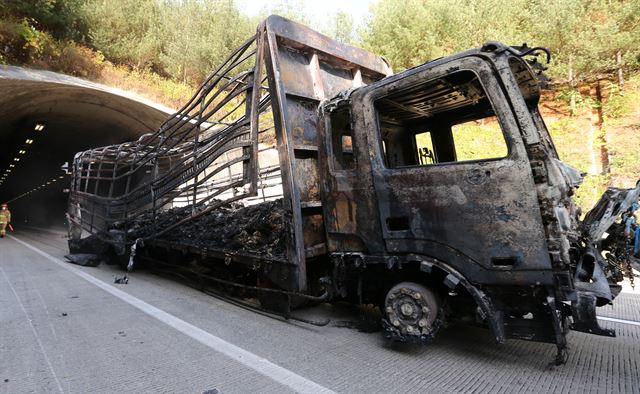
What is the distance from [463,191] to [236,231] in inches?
131

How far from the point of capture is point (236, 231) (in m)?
4.93

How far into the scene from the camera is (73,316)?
3.87 m

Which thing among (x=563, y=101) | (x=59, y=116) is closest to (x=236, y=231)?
(x=59, y=116)

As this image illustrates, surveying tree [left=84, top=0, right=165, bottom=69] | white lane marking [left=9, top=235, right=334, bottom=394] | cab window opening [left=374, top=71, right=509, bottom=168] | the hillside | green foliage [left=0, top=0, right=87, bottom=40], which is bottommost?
white lane marking [left=9, top=235, right=334, bottom=394]

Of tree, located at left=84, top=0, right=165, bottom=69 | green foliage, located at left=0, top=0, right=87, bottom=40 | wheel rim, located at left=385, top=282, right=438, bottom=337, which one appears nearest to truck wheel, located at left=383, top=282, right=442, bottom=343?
wheel rim, located at left=385, top=282, right=438, bottom=337

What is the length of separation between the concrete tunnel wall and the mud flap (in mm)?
13655

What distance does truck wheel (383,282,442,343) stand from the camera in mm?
2723

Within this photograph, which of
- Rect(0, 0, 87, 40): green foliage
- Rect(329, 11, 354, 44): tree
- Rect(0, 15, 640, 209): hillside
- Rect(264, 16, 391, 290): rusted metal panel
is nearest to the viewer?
Rect(264, 16, 391, 290): rusted metal panel

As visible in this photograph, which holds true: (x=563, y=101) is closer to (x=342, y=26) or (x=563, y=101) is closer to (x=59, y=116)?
(x=342, y=26)

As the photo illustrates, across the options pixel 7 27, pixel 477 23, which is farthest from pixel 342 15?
pixel 7 27

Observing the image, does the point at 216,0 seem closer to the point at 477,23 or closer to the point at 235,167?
the point at 235,167

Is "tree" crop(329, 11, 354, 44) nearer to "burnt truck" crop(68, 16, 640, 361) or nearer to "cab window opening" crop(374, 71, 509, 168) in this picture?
"burnt truck" crop(68, 16, 640, 361)

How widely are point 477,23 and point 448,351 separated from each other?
52.3ft

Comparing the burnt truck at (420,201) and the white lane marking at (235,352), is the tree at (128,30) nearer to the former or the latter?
the burnt truck at (420,201)
